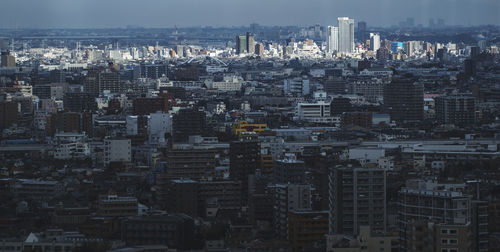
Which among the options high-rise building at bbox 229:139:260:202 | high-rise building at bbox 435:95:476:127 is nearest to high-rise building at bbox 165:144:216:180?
high-rise building at bbox 229:139:260:202

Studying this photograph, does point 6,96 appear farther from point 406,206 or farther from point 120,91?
point 406,206

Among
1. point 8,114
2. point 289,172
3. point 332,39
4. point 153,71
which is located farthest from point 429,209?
point 332,39

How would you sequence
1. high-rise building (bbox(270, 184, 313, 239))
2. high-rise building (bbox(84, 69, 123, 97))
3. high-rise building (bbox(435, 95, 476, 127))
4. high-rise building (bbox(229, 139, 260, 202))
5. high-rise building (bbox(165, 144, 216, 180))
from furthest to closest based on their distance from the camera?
high-rise building (bbox(84, 69, 123, 97)) → high-rise building (bbox(435, 95, 476, 127)) → high-rise building (bbox(229, 139, 260, 202)) → high-rise building (bbox(165, 144, 216, 180)) → high-rise building (bbox(270, 184, 313, 239))

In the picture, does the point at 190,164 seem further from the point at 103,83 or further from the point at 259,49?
the point at 259,49

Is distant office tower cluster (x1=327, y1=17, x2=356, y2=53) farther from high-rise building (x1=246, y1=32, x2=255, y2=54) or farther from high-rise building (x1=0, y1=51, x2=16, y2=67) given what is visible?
high-rise building (x1=0, y1=51, x2=16, y2=67)

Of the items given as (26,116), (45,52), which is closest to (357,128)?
(26,116)

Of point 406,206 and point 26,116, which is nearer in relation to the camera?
point 406,206
